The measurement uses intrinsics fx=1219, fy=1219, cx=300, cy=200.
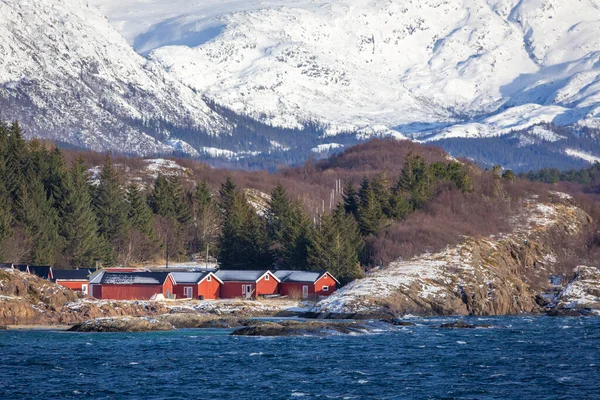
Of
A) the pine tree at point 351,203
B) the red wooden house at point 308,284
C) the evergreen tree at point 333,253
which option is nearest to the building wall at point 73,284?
the red wooden house at point 308,284

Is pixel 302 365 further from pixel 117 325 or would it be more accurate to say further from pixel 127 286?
pixel 127 286

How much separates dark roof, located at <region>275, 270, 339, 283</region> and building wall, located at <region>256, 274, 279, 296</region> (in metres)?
0.84

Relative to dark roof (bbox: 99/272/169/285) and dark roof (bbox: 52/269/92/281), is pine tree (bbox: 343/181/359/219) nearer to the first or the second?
dark roof (bbox: 99/272/169/285)

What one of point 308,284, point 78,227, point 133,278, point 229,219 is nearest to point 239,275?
point 308,284

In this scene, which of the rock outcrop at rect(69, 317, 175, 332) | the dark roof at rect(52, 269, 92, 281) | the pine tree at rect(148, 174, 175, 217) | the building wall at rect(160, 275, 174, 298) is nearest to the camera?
the rock outcrop at rect(69, 317, 175, 332)

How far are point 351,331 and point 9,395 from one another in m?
31.0

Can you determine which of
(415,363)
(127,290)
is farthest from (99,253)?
(415,363)

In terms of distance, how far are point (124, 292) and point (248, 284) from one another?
11.6 m

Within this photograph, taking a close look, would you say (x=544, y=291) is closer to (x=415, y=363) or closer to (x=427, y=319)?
(x=427, y=319)

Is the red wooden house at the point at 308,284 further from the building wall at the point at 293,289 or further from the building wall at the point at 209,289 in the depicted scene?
the building wall at the point at 209,289

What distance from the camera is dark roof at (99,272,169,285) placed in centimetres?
10181

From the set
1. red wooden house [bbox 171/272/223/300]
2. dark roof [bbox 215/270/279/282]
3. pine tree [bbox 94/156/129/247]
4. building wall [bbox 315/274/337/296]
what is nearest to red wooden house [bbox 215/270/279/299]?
dark roof [bbox 215/270/279/282]

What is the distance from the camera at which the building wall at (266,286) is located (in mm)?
107125

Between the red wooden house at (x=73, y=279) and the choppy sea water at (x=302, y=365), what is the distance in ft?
74.2
